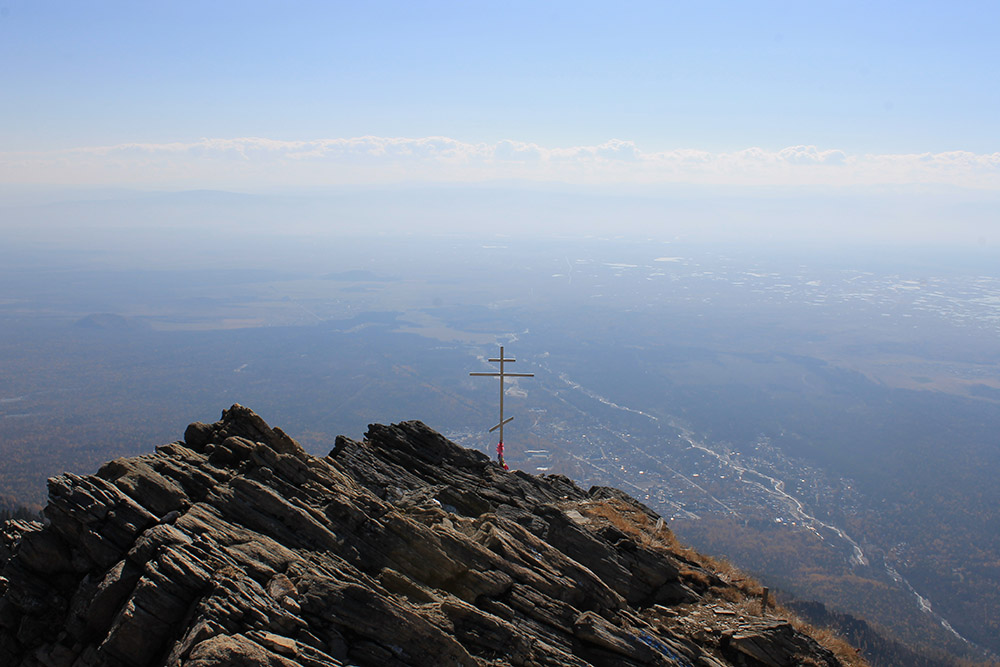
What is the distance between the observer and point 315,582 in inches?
543

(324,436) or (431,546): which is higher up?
(431,546)

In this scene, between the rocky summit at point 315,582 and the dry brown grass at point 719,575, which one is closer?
the rocky summit at point 315,582

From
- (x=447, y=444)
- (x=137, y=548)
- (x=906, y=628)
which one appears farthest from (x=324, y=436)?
(x=137, y=548)

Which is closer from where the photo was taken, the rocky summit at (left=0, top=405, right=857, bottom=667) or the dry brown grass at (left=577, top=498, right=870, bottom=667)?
the rocky summit at (left=0, top=405, right=857, bottom=667)

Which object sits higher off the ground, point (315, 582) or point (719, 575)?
point (315, 582)

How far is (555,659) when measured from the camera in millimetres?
14781

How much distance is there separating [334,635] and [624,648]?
7.52m

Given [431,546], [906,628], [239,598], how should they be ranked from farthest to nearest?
[906,628] → [431,546] → [239,598]

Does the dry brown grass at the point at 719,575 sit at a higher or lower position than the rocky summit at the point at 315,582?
lower

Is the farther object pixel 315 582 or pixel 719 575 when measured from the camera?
pixel 719 575

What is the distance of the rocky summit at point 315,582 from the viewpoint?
42.0ft

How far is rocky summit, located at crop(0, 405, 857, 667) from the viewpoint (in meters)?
12.8

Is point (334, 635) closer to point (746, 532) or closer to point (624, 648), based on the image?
point (624, 648)

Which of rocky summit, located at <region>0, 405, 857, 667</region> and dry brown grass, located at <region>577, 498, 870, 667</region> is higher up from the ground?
rocky summit, located at <region>0, 405, 857, 667</region>
